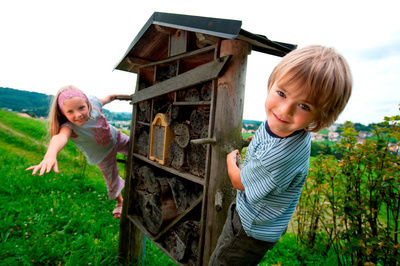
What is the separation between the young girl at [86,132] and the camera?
89.0 inches

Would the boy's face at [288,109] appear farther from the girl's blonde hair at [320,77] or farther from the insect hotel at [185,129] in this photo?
the insect hotel at [185,129]

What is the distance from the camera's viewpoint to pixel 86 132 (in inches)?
103

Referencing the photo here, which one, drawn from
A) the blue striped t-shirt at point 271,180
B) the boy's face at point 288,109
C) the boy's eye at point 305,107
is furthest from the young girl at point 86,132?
the boy's eye at point 305,107

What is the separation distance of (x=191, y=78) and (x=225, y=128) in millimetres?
566

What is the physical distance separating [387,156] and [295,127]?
1766 millimetres

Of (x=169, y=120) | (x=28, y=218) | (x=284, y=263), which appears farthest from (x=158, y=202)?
(x=28, y=218)

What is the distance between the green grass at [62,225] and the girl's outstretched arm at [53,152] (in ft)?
3.04

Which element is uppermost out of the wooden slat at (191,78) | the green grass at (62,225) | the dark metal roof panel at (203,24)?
the dark metal roof panel at (203,24)

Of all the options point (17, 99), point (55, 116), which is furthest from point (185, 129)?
point (17, 99)

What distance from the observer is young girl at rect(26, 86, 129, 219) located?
2.26 metres

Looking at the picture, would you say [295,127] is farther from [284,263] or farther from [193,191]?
[284,263]

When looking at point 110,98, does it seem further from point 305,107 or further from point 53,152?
point 305,107

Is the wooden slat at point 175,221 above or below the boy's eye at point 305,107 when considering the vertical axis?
below

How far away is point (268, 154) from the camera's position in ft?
3.39
